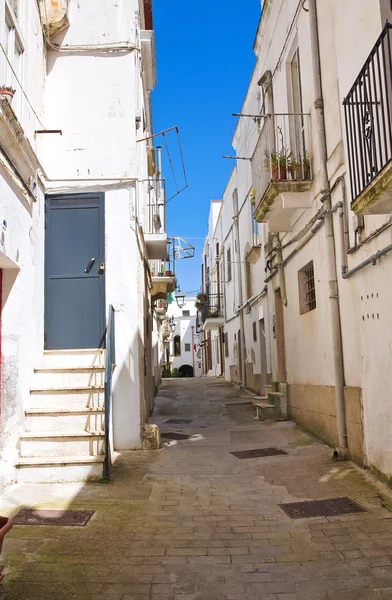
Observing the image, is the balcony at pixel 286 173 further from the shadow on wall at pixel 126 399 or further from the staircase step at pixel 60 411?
the staircase step at pixel 60 411

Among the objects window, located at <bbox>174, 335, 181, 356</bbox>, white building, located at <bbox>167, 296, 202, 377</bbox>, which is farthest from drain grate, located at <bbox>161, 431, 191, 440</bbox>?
window, located at <bbox>174, 335, 181, 356</bbox>

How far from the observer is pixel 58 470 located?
220 inches

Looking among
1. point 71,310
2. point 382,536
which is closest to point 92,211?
point 71,310

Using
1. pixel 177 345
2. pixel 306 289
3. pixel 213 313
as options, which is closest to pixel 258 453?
pixel 306 289

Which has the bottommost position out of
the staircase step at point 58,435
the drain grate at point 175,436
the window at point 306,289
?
the drain grate at point 175,436

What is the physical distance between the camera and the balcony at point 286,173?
8078mm

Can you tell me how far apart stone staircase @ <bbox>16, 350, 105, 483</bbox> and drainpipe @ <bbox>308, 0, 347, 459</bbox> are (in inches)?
118

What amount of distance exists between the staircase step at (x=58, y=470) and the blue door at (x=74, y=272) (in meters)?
1.98

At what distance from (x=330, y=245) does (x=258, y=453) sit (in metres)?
3.03

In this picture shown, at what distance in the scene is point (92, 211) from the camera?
751 centimetres

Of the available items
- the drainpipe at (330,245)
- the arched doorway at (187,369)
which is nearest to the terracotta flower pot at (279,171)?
the drainpipe at (330,245)

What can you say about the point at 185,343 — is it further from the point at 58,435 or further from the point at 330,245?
the point at 58,435

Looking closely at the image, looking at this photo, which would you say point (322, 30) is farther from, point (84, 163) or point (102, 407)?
point (102, 407)

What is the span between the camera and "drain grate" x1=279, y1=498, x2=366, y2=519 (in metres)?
4.46
